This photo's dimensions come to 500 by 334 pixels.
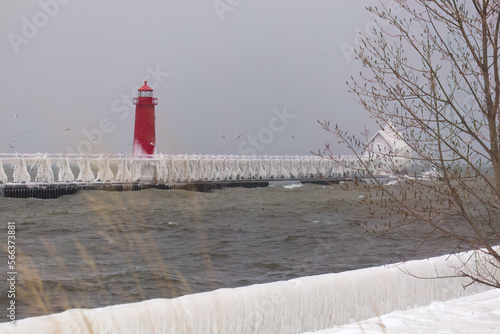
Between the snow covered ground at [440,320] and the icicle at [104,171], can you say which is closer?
the snow covered ground at [440,320]

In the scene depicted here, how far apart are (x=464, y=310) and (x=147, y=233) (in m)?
17.8

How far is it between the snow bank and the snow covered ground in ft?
0.67

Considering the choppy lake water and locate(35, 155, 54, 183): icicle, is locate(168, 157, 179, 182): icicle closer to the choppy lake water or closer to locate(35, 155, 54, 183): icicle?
the choppy lake water

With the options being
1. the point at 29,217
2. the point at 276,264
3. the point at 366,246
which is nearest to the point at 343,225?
the point at 366,246

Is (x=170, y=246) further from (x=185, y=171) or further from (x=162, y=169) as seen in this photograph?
(x=185, y=171)

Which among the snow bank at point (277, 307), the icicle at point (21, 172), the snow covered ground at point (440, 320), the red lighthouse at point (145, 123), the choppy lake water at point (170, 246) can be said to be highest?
the red lighthouse at point (145, 123)

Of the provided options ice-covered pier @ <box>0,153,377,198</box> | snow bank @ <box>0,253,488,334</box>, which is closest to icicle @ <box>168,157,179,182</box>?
ice-covered pier @ <box>0,153,377,198</box>

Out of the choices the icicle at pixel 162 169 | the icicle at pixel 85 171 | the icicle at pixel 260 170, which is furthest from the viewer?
the icicle at pixel 260 170

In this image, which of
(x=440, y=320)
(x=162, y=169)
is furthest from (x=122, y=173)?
(x=440, y=320)

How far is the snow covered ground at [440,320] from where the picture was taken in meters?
7.79

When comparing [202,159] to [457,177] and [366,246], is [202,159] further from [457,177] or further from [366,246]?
[457,177]

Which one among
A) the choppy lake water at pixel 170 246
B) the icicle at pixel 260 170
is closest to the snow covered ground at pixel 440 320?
the choppy lake water at pixel 170 246

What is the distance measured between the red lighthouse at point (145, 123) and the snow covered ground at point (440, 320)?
3878cm

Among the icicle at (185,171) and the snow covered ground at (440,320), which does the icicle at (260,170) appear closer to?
the icicle at (185,171)
